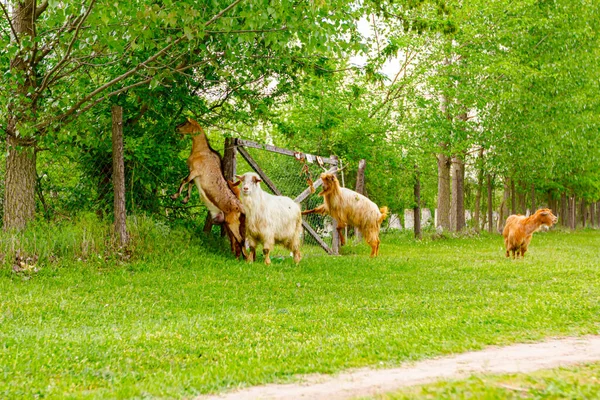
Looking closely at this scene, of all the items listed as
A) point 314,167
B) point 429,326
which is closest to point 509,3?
point 314,167

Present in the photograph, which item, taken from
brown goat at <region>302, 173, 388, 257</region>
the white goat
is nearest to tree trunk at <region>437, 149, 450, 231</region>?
brown goat at <region>302, 173, 388, 257</region>

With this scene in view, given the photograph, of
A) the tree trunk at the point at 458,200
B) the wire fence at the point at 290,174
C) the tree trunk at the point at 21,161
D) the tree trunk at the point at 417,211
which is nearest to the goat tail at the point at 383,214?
the wire fence at the point at 290,174

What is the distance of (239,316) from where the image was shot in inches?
343

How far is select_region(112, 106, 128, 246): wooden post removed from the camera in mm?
12719

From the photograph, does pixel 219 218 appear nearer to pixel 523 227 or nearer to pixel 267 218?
pixel 267 218

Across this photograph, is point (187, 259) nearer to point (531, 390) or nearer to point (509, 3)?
point (531, 390)

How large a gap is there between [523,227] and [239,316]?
11.1 metres

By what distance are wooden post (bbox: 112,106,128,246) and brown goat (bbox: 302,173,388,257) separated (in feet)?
15.3

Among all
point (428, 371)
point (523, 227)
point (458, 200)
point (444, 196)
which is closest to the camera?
point (428, 371)

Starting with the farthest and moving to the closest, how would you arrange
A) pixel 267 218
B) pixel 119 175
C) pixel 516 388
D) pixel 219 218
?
pixel 219 218, pixel 267 218, pixel 119 175, pixel 516 388

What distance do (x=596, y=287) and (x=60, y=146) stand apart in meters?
10.4

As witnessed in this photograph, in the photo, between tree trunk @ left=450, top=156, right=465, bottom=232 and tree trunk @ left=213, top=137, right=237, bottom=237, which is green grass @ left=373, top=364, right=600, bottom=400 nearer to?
tree trunk @ left=213, top=137, right=237, bottom=237

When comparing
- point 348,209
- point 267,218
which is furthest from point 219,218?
point 348,209

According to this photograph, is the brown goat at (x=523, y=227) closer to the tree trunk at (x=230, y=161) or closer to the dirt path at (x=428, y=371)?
the tree trunk at (x=230, y=161)
